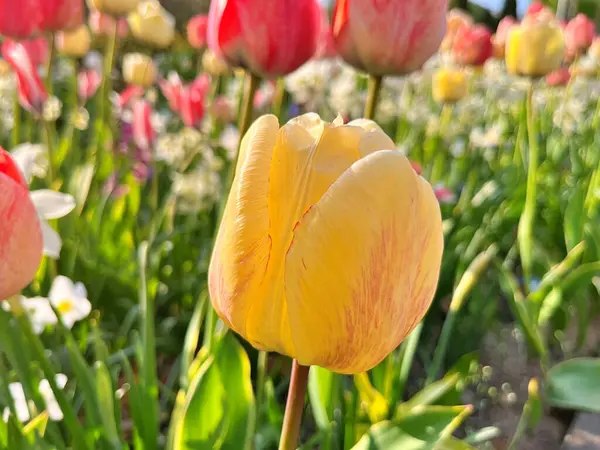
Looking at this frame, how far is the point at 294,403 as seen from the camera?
0.39 metres

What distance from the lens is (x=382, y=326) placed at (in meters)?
0.35

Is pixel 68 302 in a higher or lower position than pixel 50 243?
lower

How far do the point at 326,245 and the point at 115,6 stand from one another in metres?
0.94

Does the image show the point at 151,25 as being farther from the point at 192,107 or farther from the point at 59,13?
the point at 59,13

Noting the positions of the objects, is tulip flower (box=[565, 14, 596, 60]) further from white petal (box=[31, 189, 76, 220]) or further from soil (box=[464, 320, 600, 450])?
white petal (box=[31, 189, 76, 220])

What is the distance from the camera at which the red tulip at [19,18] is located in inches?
32.6

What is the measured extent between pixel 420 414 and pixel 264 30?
15.0 inches

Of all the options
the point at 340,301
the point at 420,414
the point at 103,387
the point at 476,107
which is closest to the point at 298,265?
the point at 340,301

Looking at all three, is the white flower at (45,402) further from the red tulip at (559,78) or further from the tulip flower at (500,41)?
the red tulip at (559,78)

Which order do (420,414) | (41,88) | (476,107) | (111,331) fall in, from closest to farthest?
(420,414), (41,88), (111,331), (476,107)

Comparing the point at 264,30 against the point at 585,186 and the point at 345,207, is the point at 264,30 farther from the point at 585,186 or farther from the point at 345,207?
the point at 585,186

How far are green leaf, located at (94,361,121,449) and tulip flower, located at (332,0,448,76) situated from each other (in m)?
0.40

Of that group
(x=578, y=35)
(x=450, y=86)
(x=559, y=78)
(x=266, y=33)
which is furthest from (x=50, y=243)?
(x=559, y=78)

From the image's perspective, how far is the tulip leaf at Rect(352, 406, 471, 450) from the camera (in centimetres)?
48
